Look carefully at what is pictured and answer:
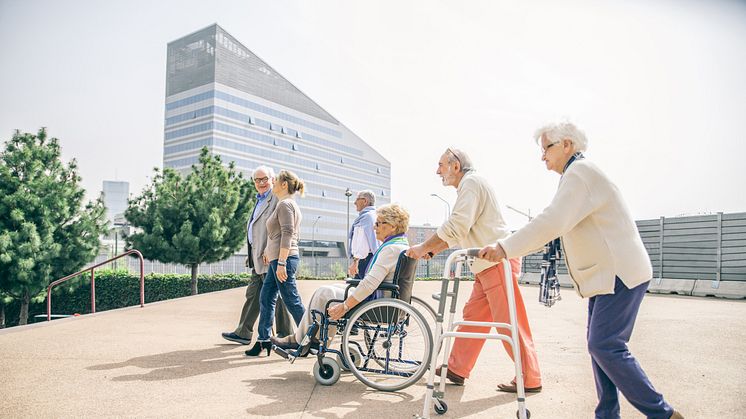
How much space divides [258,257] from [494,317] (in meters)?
2.89

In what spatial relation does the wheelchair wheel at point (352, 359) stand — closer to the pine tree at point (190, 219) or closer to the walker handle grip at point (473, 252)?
the walker handle grip at point (473, 252)

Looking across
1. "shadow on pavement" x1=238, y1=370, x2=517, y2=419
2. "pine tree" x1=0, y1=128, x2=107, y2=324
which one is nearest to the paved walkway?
"shadow on pavement" x1=238, y1=370, x2=517, y2=419

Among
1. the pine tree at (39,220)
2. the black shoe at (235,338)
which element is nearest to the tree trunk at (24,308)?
the pine tree at (39,220)

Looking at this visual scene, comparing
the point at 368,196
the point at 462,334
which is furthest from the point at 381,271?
the point at 368,196

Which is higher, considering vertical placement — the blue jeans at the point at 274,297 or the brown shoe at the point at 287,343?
the blue jeans at the point at 274,297

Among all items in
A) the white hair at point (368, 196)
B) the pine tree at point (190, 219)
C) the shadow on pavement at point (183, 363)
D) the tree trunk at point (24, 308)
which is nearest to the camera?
the shadow on pavement at point (183, 363)

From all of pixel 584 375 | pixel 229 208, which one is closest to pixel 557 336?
pixel 584 375

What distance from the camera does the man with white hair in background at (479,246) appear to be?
13.3 ft

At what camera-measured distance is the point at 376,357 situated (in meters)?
4.52

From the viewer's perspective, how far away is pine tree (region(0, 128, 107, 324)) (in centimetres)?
2002

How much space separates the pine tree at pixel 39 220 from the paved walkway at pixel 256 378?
14049 millimetres

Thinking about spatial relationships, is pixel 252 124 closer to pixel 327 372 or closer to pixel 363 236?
pixel 363 236

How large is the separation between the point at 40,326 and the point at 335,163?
358ft

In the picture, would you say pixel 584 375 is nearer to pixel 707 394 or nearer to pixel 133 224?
pixel 707 394
